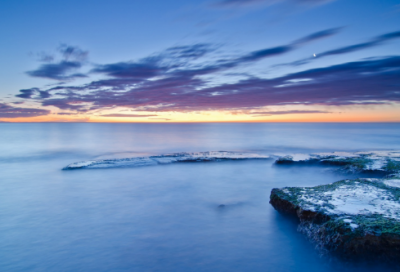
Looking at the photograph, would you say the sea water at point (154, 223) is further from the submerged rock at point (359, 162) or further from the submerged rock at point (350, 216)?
the submerged rock at point (359, 162)

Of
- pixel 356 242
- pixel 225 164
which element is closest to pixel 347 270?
pixel 356 242

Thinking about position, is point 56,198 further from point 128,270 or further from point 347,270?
point 347,270

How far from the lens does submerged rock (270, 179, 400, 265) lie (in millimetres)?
5086

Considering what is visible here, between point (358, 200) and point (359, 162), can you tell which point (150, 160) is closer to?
point (359, 162)

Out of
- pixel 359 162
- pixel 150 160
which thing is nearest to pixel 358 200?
pixel 359 162

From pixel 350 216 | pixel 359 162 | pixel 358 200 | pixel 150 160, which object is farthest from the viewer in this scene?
pixel 150 160

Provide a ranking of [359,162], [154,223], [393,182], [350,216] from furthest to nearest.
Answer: [359,162] < [393,182] < [154,223] < [350,216]

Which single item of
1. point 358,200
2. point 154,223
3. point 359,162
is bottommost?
point 154,223

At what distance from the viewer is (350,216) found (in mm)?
5828

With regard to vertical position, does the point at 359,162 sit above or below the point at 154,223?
above

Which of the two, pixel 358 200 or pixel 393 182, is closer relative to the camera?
pixel 358 200

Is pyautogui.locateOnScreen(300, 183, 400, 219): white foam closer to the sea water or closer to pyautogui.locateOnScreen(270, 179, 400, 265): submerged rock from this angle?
pyautogui.locateOnScreen(270, 179, 400, 265): submerged rock

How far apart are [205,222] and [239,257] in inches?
88.7

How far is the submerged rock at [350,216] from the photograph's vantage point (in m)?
5.09
